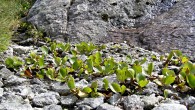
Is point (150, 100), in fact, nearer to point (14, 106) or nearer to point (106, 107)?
point (106, 107)

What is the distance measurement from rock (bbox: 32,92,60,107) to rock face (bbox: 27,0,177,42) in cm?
329

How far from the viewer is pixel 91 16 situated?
6.99 meters

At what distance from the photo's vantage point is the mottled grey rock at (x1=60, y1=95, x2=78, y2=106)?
3107 millimetres

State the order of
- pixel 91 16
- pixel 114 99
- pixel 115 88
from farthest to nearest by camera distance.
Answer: pixel 91 16 < pixel 115 88 < pixel 114 99

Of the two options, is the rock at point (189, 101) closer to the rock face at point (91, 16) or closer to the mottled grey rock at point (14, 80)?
the mottled grey rock at point (14, 80)

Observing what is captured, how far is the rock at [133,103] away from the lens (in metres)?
2.87

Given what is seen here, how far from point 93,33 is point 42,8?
1.53m

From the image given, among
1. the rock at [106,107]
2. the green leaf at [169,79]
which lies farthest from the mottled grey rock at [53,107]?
the green leaf at [169,79]

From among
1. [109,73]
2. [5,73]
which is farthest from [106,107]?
[5,73]

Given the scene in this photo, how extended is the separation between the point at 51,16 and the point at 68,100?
164 inches

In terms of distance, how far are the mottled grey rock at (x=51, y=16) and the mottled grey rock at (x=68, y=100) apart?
11.6 ft

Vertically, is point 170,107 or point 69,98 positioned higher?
point 170,107

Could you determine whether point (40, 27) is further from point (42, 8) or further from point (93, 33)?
point (93, 33)

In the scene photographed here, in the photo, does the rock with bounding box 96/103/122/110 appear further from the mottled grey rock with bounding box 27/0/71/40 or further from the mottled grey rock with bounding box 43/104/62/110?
the mottled grey rock with bounding box 27/0/71/40
